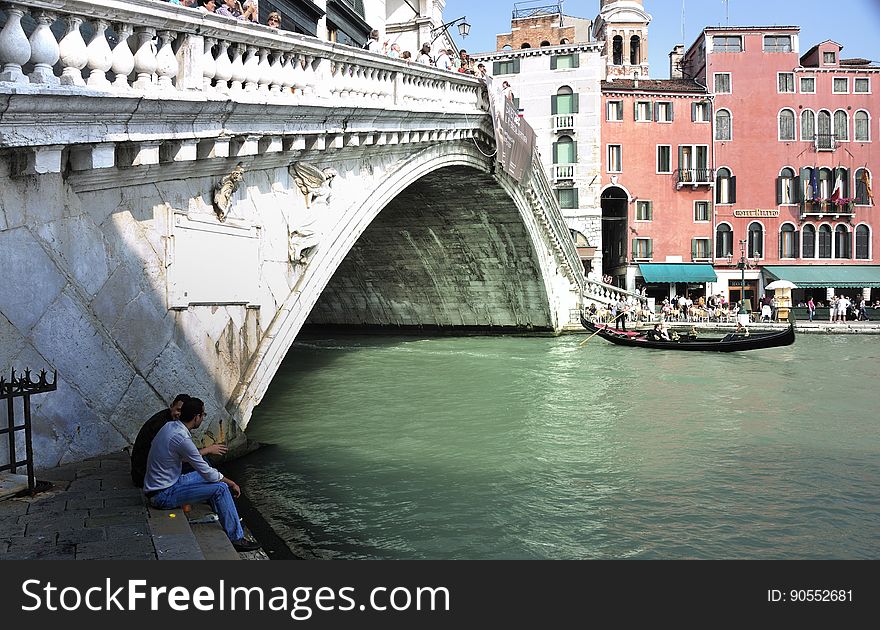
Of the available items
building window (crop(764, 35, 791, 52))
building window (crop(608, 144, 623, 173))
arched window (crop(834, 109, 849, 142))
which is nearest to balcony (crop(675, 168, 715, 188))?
building window (crop(608, 144, 623, 173))

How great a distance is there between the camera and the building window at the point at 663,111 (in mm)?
22334

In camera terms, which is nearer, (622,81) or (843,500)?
(843,500)

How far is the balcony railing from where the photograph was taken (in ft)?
73.8

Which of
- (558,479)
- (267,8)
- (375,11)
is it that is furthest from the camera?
(375,11)

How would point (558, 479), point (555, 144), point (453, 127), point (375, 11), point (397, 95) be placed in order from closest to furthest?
point (558, 479), point (397, 95), point (453, 127), point (375, 11), point (555, 144)

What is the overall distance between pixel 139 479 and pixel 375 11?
460 inches

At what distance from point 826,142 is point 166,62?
72.2 feet

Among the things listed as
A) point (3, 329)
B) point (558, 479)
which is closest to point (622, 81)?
point (558, 479)

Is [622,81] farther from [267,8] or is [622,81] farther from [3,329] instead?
[3,329]

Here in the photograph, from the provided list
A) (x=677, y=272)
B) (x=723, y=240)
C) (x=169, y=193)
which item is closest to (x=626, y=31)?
(x=723, y=240)

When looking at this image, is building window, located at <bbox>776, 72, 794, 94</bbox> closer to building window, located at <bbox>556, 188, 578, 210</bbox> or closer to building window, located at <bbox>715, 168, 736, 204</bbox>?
building window, located at <bbox>715, 168, 736, 204</bbox>

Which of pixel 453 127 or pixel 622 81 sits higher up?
pixel 622 81

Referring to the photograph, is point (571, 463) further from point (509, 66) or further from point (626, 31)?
point (626, 31)

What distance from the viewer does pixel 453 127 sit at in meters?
9.66
